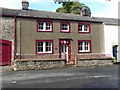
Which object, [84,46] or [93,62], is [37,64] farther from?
[84,46]

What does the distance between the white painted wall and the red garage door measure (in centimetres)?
1331

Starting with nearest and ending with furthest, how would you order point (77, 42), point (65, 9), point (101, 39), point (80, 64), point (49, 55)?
point (80, 64), point (49, 55), point (77, 42), point (101, 39), point (65, 9)

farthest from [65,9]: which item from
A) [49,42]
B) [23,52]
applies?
[23,52]

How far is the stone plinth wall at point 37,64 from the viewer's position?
14395mm

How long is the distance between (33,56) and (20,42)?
2208 mm

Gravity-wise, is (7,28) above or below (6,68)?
above

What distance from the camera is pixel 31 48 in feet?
56.9

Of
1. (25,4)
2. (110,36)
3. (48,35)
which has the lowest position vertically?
(48,35)

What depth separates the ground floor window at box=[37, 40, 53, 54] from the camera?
58.9 ft

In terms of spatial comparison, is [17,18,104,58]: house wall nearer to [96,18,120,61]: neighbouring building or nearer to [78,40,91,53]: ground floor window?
[78,40,91,53]: ground floor window

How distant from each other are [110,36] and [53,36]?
8817mm

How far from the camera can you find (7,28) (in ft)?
54.1

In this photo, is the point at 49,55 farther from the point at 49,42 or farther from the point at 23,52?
the point at 23,52

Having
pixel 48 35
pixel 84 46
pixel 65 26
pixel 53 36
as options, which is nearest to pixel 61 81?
pixel 48 35
